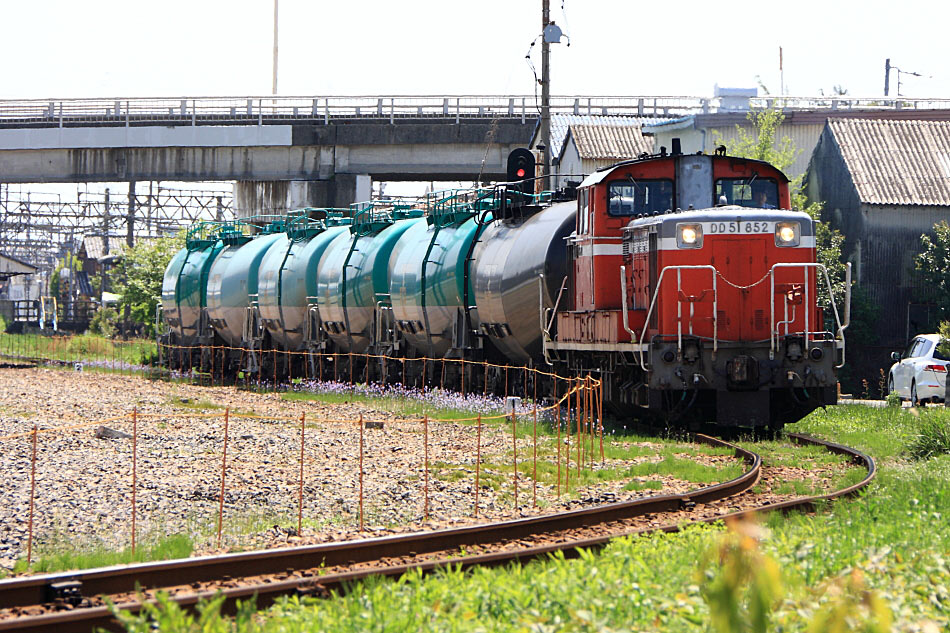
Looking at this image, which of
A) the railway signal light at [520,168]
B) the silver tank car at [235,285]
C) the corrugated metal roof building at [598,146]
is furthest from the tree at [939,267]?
the silver tank car at [235,285]

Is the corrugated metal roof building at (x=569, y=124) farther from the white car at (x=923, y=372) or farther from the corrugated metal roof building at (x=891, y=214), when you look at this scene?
the white car at (x=923, y=372)

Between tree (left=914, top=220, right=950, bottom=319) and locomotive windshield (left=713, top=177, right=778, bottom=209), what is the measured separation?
706 inches

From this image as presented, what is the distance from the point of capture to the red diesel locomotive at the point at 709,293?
51.9ft

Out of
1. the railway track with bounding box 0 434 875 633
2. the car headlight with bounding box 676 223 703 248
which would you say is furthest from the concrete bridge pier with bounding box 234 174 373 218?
the railway track with bounding box 0 434 875 633

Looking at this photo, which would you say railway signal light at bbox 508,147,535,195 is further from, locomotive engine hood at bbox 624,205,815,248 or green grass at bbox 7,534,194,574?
green grass at bbox 7,534,194,574

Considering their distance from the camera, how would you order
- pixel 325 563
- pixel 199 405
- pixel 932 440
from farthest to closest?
pixel 199 405 < pixel 932 440 < pixel 325 563

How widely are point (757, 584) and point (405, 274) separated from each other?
73.6ft

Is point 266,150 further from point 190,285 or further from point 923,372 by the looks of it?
point 923,372

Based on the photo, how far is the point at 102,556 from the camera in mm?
9172

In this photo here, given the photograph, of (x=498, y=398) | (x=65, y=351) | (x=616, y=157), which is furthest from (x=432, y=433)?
(x=65, y=351)

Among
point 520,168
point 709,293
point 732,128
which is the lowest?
point 709,293

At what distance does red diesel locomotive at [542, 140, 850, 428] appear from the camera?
15.8 m

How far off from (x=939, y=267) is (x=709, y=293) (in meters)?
19.8

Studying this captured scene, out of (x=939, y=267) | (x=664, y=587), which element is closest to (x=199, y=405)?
(x=664, y=587)
